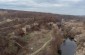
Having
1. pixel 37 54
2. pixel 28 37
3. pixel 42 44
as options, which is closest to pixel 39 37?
pixel 28 37

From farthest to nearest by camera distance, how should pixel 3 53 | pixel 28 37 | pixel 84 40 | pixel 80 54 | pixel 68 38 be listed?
pixel 68 38 → pixel 84 40 → pixel 28 37 → pixel 80 54 → pixel 3 53

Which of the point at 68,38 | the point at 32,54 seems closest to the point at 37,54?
the point at 32,54

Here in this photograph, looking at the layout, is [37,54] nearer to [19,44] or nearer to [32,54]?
[32,54]

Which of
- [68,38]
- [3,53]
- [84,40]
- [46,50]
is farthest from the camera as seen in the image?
[68,38]

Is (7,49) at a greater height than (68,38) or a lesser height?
greater

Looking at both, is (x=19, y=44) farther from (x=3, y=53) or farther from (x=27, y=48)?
(x=3, y=53)

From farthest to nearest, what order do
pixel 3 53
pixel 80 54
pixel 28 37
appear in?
pixel 28 37 < pixel 80 54 < pixel 3 53

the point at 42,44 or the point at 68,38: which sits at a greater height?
the point at 42,44

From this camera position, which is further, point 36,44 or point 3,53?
point 36,44

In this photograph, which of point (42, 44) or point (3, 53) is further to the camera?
point (42, 44)
